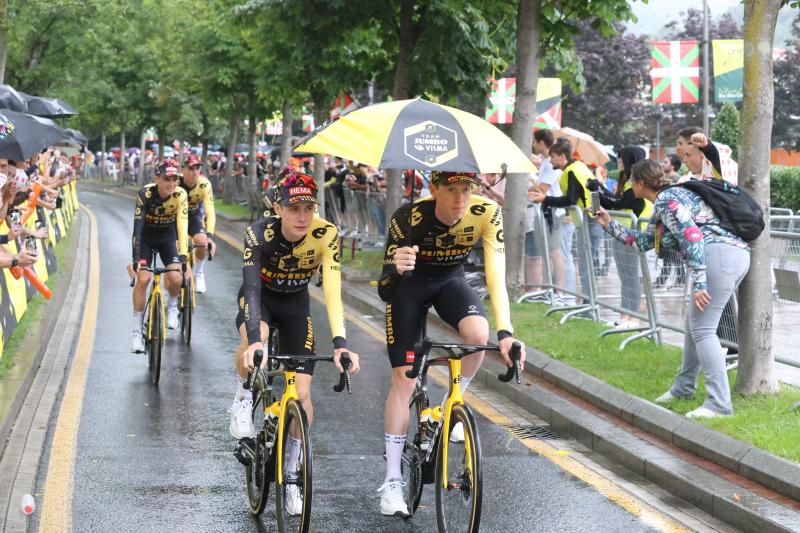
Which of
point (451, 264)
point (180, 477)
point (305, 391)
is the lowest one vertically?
point (180, 477)

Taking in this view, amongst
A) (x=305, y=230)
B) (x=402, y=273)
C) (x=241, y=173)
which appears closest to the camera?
(x=402, y=273)

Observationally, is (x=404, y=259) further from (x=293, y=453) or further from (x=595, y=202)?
(x=595, y=202)

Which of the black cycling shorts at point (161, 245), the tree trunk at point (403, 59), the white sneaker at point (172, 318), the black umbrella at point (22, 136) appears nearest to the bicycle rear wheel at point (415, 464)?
the black umbrella at point (22, 136)

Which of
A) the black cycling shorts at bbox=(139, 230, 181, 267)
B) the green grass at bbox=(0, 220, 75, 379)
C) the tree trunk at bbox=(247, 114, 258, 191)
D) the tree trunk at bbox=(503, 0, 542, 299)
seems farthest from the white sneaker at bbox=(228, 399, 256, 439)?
the tree trunk at bbox=(247, 114, 258, 191)

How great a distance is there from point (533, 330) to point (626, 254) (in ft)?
4.06

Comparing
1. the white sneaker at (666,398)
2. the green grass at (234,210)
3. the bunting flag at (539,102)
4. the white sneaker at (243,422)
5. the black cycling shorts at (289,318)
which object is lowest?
the white sneaker at (666,398)

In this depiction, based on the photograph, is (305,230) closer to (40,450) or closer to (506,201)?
(40,450)

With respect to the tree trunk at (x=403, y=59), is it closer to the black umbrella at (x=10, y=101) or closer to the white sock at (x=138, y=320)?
the black umbrella at (x=10, y=101)

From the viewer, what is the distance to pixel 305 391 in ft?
21.6

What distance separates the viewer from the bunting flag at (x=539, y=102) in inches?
848

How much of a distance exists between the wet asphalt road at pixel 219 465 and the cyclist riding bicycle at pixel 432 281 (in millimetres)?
591

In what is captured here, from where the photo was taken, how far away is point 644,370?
10.2 m

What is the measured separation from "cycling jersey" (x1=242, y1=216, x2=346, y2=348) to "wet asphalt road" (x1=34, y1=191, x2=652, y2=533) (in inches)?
46.1

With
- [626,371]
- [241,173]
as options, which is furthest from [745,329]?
[241,173]
